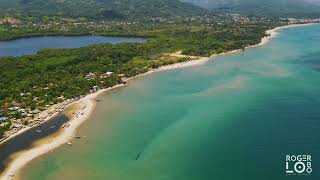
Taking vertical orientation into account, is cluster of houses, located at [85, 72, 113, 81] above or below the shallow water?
below

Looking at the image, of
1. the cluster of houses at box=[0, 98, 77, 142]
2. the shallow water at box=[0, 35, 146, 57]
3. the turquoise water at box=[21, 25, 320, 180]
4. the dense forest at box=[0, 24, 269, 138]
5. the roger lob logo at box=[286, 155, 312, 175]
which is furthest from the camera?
the shallow water at box=[0, 35, 146, 57]

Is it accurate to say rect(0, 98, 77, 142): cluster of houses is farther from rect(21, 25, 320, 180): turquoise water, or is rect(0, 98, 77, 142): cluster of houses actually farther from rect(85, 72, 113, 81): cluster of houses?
rect(85, 72, 113, 81): cluster of houses

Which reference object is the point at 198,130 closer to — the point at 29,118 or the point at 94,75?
the point at 29,118

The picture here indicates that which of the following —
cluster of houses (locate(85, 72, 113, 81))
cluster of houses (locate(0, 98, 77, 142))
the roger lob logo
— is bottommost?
the roger lob logo

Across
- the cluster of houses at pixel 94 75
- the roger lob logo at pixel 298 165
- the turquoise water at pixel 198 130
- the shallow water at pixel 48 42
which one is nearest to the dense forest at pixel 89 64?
the cluster of houses at pixel 94 75

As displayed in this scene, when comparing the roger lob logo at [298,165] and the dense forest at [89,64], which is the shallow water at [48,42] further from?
the roger lob logo at [298,165]

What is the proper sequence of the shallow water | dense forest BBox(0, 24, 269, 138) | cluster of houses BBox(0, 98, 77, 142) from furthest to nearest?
the shallow water < dense forest BBox(0, 24, 269, 138) < cluster of houses BBox(0, 98, 77, 142)

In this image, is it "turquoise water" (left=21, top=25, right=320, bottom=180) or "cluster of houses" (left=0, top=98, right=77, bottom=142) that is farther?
"cluster of houses" (left=0, top=98, right=77, bottom=142)

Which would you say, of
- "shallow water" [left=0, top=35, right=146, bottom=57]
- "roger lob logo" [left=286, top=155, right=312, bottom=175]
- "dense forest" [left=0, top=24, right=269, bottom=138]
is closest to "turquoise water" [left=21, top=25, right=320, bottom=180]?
"roger lob logo" [left=286, top=155, right=312, bottom=175]
